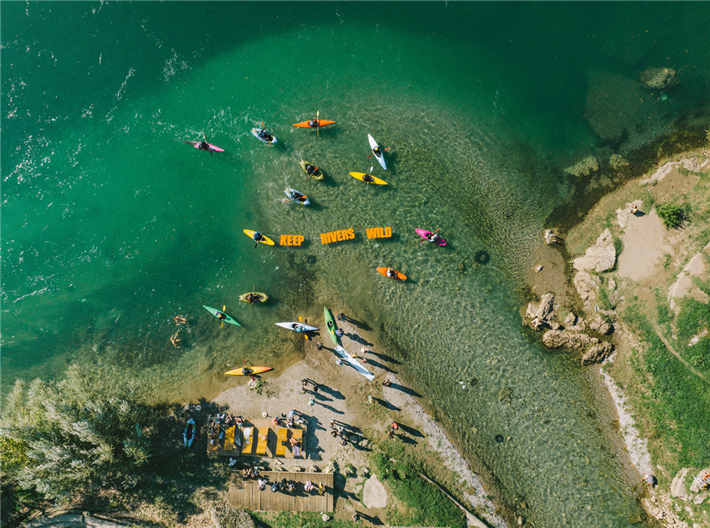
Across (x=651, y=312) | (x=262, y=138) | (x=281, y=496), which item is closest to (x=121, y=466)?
(x=281, y=496)

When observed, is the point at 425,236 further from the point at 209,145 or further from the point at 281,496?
the point at 281,496

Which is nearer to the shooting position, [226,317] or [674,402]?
[674,402]

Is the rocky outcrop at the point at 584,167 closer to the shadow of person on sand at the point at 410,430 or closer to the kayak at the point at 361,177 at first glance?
the kayak at the point at 361,177

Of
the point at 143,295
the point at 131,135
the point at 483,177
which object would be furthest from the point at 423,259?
the point at 131,135

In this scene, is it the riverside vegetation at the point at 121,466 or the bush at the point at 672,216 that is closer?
the riverside vegetation at the point at 121,466

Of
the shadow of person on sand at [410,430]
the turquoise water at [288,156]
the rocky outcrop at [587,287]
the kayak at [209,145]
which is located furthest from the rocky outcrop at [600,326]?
the kayak at [209,145]

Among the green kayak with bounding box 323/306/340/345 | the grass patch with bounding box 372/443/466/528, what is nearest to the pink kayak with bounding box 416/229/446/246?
the green kayak with bounding box 323/306/340/345

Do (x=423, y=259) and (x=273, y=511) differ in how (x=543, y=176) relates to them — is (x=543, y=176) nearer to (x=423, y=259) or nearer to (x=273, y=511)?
(x=423, y=259)
